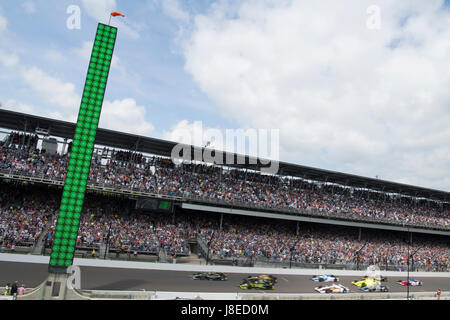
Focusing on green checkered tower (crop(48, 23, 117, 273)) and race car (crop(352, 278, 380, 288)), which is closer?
green checkered tower (crop(48, 23, 117, 273))

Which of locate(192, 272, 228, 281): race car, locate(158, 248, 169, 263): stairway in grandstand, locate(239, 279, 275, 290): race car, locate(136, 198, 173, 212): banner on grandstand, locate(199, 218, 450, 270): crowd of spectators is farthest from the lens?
locate(199, 218, 450, 270): crowd of spectators

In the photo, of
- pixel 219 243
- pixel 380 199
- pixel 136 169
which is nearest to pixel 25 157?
pixel 136 169

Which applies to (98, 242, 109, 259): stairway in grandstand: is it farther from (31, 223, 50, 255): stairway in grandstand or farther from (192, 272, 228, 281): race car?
(192, 272, 228, 281): race car

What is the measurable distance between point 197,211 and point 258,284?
15826 mm

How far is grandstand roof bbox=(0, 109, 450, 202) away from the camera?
31.8 metres

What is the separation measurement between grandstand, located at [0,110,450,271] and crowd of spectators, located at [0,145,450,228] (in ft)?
0.50

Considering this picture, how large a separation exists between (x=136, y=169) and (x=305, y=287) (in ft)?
75.6

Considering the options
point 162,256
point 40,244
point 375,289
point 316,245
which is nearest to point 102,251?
point 40,244

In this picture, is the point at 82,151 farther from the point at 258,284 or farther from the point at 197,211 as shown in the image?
the point at 197,211

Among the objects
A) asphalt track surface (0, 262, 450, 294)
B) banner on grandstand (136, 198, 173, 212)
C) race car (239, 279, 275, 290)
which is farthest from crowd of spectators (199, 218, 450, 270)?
race car (239, 279, 275, 290)

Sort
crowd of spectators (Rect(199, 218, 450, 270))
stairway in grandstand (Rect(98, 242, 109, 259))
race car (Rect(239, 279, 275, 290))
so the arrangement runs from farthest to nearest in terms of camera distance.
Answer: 1. crowd of spectators (Rect(199, 218, 450, 270))
2. stairway in grandstand (Rect(98, 242, 109, 259))
3. race car (Rect(239, 279, 275, 290))

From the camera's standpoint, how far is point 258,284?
2392 centimetres

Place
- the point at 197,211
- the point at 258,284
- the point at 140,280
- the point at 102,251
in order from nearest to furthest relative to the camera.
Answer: the point at 140,280, the point at 258,284, the point at 102,251, the point at 197,211
